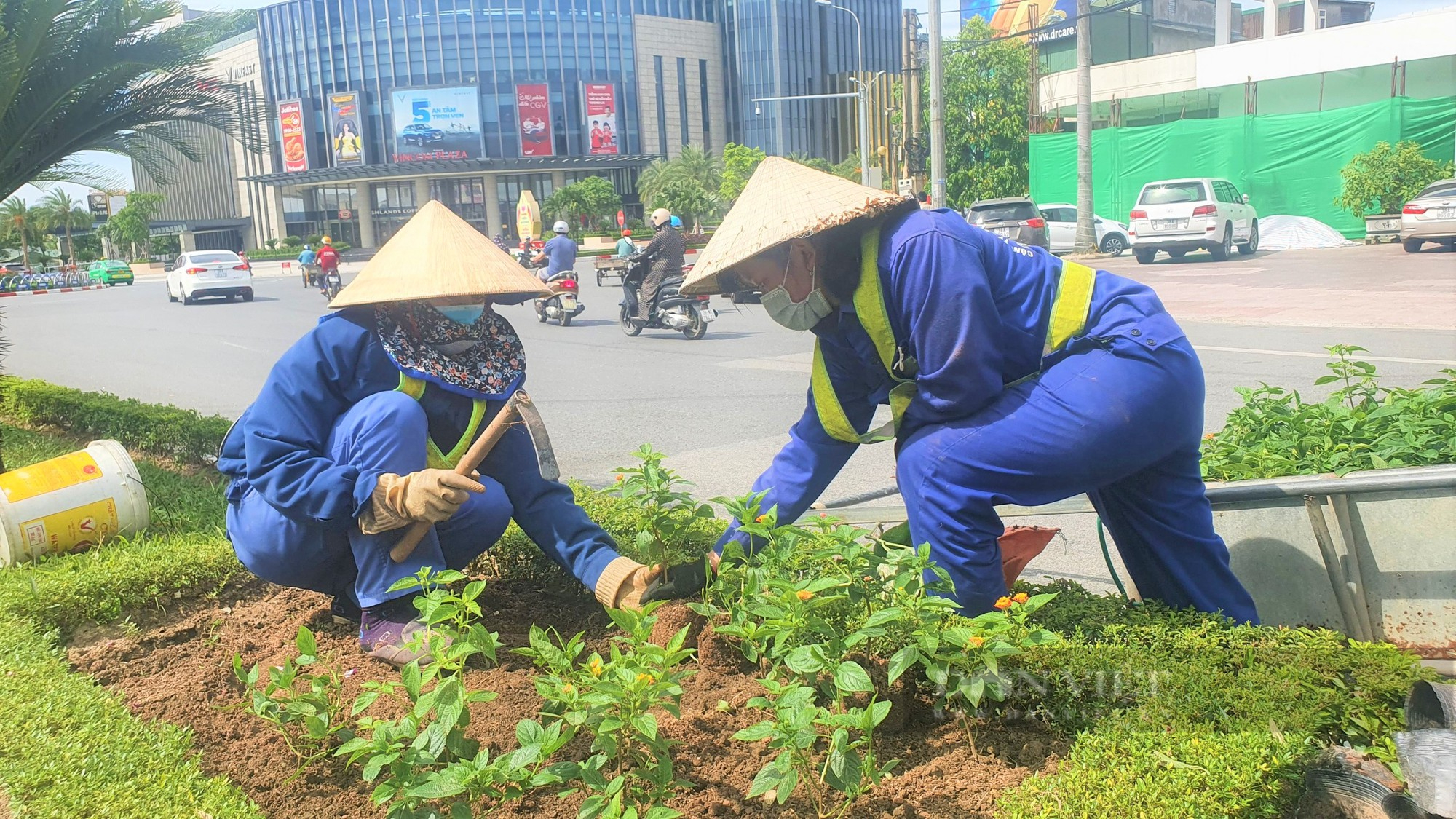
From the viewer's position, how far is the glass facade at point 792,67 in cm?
8231

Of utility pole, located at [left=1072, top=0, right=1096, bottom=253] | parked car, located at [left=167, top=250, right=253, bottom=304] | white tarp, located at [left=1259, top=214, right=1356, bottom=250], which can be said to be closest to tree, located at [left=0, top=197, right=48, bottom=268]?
parked car, located at [left=167, top=250, right=253, bottom=304]

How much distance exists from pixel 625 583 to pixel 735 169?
5674 cm

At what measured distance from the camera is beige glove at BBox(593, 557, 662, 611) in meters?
3.05

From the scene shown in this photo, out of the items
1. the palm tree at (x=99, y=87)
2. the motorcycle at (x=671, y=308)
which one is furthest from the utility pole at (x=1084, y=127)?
the palm tree at (x=99, y=87)

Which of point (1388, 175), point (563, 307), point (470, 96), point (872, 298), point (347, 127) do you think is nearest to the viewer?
point (872, 298)

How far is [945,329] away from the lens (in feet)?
8.24

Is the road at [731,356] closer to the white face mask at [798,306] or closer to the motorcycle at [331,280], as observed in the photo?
the white face mask at [798,306]

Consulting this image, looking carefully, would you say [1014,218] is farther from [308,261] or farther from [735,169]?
[735,169]

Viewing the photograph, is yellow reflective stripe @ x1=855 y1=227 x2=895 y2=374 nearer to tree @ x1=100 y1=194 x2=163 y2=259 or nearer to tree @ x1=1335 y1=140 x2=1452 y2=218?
tree @ x1=1335 y1=140 x2=1452 y2=218

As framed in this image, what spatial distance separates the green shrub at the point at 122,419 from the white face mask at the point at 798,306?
11.4 ft

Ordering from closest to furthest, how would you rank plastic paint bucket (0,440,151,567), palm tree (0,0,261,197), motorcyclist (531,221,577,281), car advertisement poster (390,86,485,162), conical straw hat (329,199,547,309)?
conical straw hat (329,199,547,309) → plastic paint bucket (0,440,151,567) → palm tree (0,0,261,197) → motorcyclist (531,221,577,281) → car advertisement poster (390,86,485,162)

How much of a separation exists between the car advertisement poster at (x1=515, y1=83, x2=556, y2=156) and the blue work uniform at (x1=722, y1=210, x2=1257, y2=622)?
245 ft

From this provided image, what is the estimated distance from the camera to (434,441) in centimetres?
320

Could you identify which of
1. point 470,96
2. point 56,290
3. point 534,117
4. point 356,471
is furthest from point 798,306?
point 534,117
